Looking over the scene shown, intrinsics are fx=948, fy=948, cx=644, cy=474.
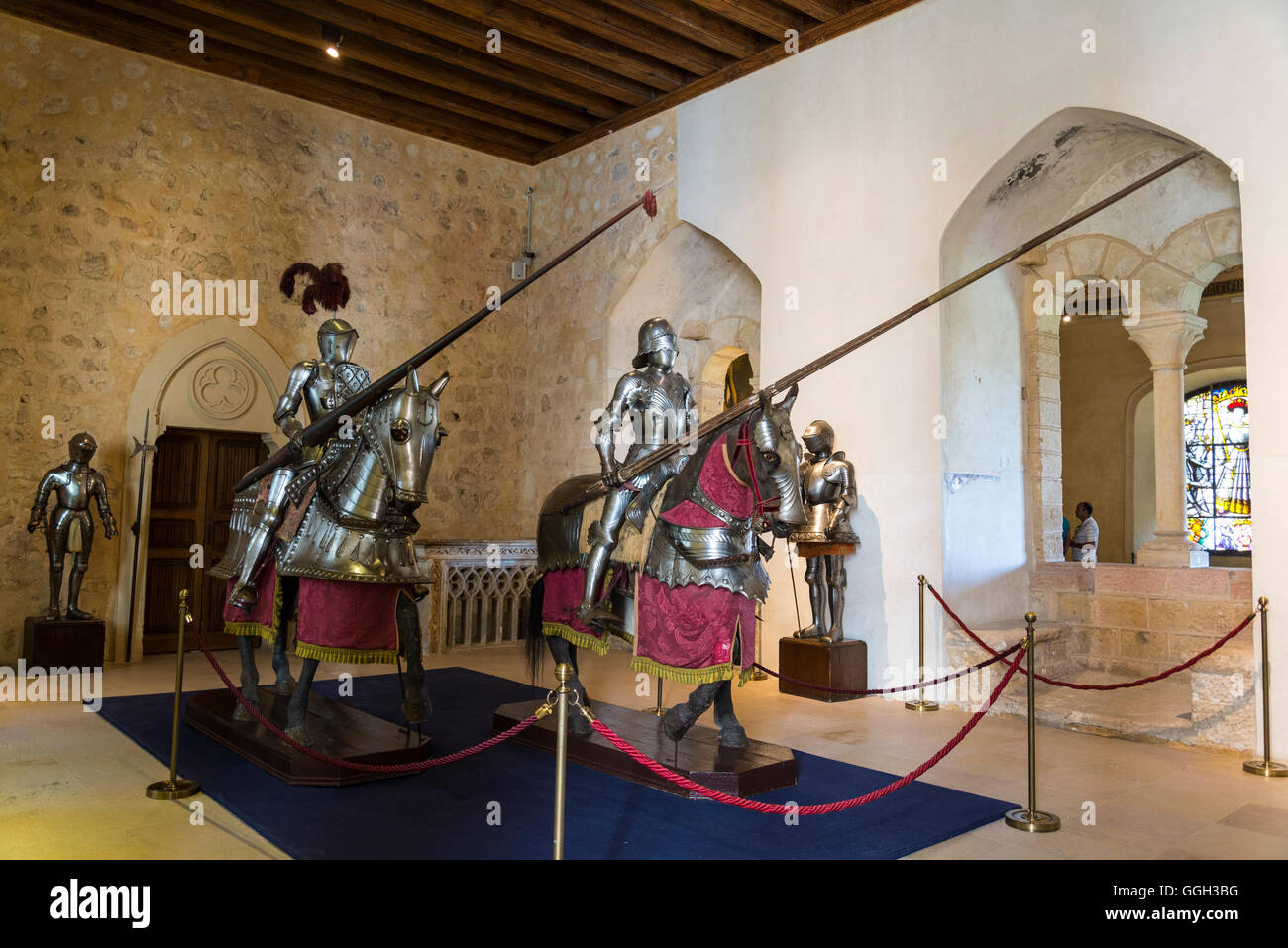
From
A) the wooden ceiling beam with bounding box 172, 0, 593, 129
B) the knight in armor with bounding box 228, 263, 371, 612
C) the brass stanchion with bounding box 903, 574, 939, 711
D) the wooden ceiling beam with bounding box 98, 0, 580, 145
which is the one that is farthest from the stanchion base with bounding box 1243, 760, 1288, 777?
the wooden ceiling beam with bounding box 98, 0, 580, 145

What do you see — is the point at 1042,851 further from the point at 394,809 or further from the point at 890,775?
the point at 394,809

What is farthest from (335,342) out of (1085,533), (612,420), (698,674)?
(1085,533)

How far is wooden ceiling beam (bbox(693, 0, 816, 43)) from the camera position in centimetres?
696

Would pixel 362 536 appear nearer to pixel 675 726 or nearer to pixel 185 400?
pixel 675 726

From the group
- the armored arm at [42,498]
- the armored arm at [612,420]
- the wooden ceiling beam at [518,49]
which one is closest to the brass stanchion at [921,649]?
the armored arm at [612,420]

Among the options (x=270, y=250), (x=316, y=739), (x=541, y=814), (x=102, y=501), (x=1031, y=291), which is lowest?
(x=541, y=814)

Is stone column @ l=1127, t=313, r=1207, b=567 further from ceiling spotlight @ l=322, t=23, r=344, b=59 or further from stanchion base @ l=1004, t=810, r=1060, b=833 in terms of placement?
ceiling spotlight @ l=322, t=23, r=344, b=59

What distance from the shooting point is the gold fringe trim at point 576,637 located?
4.62 metres

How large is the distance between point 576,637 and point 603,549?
0.55 metres

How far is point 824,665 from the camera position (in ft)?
20.5

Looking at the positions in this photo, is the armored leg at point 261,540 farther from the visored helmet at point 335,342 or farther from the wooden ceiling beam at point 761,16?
the wooden ceiling beam at point 761,16

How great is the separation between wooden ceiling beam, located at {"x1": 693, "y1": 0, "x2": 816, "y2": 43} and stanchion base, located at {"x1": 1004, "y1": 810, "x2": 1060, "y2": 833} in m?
5.81

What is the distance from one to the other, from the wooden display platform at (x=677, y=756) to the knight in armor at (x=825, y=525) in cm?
205
